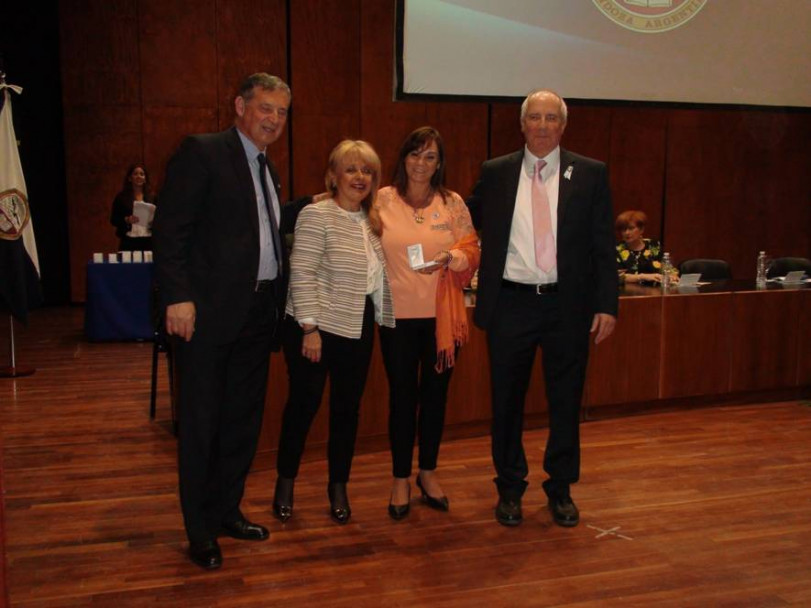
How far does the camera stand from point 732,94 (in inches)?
282

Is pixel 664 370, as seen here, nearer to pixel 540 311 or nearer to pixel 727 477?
pixel 727 477

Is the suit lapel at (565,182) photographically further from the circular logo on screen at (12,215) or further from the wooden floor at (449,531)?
the circular logo on screen at (12,215)

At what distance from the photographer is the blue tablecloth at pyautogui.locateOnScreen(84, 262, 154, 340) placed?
7020 mm

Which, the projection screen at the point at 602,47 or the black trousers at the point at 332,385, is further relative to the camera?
the projection screen at the point at 602,47

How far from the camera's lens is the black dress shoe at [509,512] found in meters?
3.27

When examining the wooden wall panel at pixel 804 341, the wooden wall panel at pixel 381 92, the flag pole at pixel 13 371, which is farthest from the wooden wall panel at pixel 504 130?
the flag pole at pixel 13 371

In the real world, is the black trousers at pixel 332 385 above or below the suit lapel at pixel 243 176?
below

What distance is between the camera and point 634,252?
5.55 meters

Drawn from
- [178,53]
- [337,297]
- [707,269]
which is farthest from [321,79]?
[337,297]

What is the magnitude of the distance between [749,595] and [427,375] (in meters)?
1.35

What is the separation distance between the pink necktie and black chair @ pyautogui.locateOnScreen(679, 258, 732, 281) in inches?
115

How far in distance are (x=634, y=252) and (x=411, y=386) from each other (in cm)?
283

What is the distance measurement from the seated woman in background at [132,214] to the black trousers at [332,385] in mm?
4864

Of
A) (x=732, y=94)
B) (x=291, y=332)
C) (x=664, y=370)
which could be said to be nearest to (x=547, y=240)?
(x=291, y=332)
